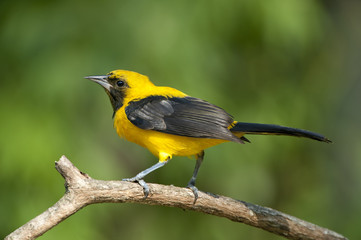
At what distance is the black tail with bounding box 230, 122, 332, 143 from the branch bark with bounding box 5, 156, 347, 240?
0.46 m

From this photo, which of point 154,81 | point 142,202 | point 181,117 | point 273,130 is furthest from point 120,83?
point 273,130

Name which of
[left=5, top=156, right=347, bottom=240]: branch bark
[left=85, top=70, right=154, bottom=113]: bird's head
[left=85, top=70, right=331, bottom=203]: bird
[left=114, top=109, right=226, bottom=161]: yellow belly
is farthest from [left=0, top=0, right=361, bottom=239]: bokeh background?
[left=5, top=156, right=347, bottom=240]: branch bark

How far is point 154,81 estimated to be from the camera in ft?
14.1

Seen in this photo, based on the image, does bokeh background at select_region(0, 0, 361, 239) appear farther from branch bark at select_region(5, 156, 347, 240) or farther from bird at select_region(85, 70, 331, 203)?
branch bark at select_region(5, 156, 347, 240)

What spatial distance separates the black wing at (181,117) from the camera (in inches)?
120

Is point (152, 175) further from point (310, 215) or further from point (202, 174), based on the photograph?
point (310, 215)

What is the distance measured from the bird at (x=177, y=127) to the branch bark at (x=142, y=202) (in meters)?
0.08

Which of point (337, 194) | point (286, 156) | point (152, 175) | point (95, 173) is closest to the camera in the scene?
point (95, 173)

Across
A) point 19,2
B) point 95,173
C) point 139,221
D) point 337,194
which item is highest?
point 19,2

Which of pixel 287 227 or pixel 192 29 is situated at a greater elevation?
pixel 192 29

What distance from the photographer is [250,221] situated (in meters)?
3.25

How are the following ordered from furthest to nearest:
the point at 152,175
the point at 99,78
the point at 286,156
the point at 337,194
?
the point at 337,194 → the point at 286,156 → the point at 152,175 → the point at 99,78

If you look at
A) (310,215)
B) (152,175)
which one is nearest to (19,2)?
(152,175)

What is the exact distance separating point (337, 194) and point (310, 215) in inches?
29.2
